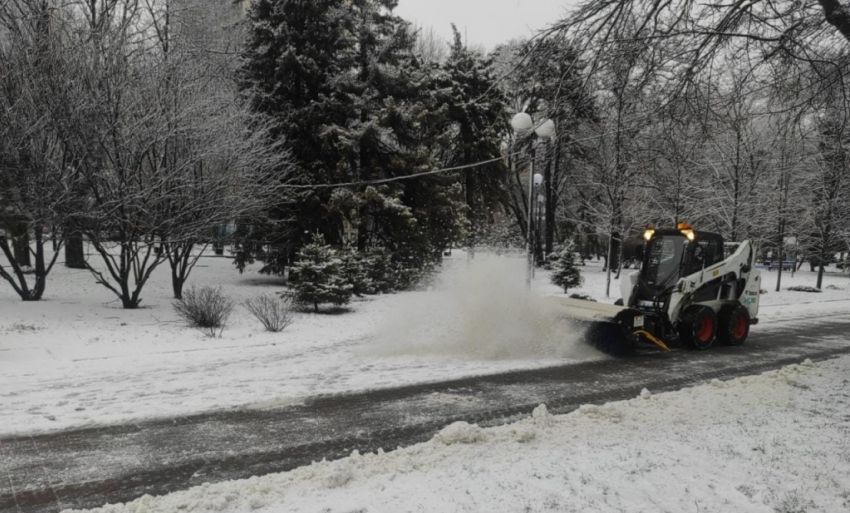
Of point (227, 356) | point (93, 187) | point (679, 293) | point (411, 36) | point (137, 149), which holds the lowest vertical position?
point (227, 356)

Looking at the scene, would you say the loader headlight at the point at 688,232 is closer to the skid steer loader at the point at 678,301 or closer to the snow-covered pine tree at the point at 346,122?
the skid steer loader at the point at 678,301

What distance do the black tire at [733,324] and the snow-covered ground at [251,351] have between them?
2.95m

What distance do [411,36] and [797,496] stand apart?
22669mm

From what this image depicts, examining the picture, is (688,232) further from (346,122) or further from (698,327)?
(346,122)

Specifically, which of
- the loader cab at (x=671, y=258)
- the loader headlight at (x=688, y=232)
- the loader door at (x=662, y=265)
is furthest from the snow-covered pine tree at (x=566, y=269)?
the loader headlight at (x=688, y=232)

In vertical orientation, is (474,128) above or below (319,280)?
above

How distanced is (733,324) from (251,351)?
29.8 feet

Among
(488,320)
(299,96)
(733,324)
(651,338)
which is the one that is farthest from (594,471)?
(299,96)

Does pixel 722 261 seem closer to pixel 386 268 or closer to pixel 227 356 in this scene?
pixel 227 356

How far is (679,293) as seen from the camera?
10.3 metres

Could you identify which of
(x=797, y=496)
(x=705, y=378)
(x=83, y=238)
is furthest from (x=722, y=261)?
(x=83, y=238)

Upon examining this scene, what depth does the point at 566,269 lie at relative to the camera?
2439 cm

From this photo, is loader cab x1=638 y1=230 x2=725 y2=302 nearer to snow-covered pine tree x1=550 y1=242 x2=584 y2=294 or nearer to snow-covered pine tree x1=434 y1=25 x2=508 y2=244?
snow-covered pine tree x1=550 y1=242 x2=584 y2=294

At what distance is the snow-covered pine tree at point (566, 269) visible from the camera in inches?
960
